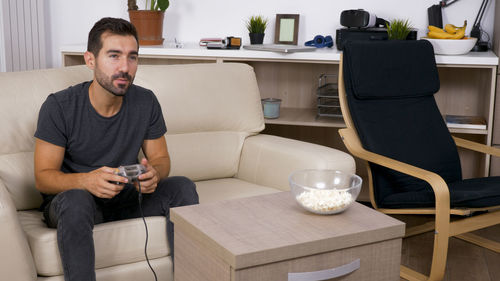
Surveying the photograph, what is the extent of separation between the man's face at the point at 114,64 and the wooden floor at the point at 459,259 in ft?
4.65

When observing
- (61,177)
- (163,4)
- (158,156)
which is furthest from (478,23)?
(61,177)

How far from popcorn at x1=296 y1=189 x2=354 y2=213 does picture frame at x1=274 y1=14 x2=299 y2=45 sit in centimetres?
192

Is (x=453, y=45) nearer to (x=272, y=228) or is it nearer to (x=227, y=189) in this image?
(x=227, y=189)

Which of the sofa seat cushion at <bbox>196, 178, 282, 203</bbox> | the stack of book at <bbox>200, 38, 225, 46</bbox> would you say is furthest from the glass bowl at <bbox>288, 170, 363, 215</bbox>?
the stack of book at <bbox>200, 38, 225, 46</bbox>

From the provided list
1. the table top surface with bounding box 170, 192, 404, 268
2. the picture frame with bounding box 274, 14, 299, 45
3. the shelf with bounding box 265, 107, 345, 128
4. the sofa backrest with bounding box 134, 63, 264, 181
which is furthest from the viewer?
the picture frame with bounding box 274, 14, 299, 45

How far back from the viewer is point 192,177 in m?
2.54

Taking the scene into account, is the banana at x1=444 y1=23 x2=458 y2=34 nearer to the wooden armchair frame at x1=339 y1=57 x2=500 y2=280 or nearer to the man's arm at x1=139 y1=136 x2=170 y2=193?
the wooden armchair frame at x1=339 y1=57 x2=500 y2=280

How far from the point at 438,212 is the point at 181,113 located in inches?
41.6

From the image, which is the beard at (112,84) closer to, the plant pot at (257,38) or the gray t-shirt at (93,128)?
the gray t-shirt at (93,128)

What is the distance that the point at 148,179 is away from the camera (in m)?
1.94

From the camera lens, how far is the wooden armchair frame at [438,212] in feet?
7.37

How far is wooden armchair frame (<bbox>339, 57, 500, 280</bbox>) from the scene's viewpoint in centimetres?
225

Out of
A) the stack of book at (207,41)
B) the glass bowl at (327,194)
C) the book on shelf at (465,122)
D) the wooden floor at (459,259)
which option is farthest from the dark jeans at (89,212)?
the book on shelf at (465,122)

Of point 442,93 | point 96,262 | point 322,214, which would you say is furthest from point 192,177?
point 442,93
